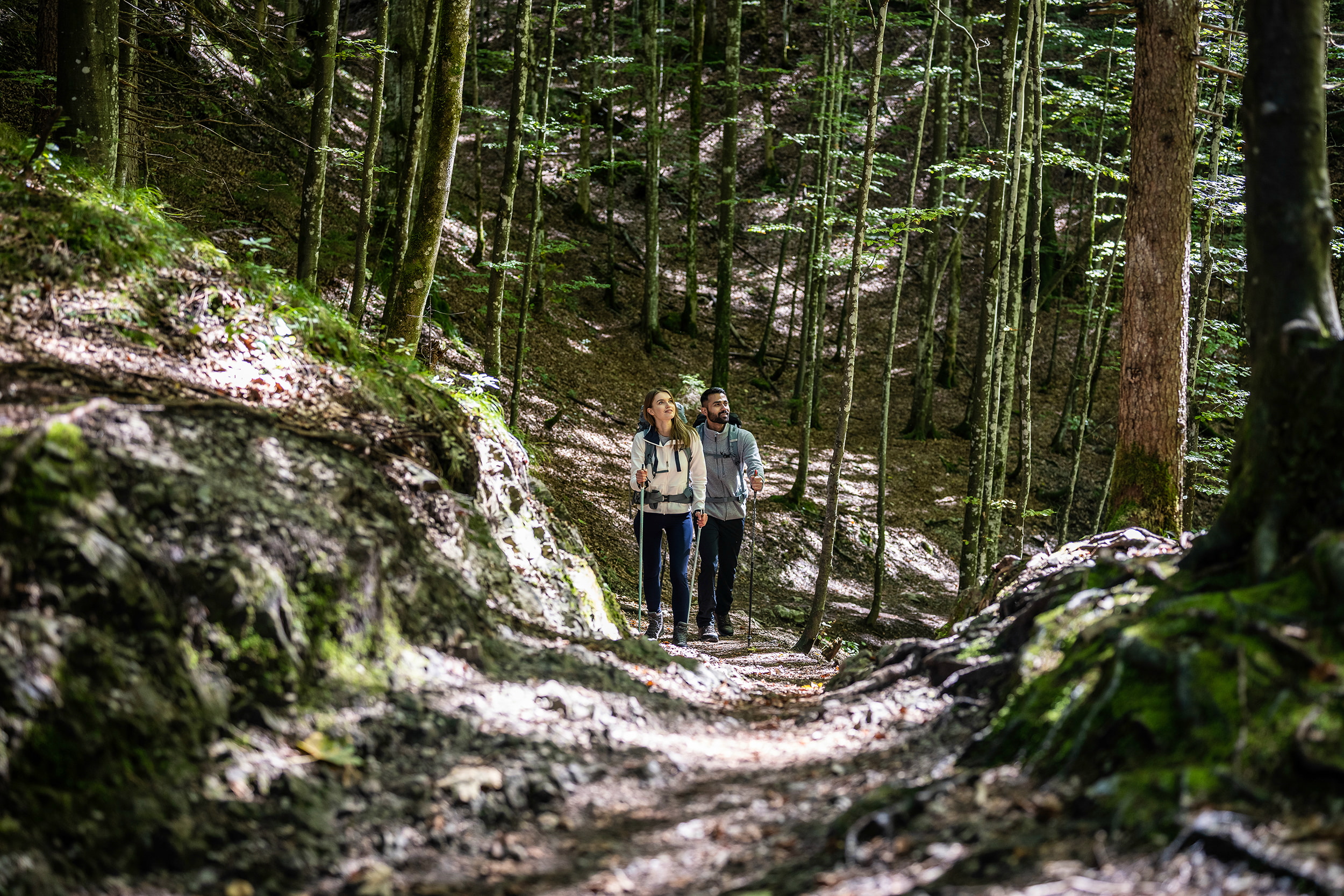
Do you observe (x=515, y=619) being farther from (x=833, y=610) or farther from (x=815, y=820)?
(x=833, y=610)

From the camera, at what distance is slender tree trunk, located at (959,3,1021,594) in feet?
31.3

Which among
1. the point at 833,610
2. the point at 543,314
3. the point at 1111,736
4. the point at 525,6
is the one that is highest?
the point at 525,6

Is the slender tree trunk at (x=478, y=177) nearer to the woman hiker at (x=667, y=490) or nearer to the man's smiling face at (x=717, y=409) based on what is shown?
the man's smiling face at (x=717, y=409)

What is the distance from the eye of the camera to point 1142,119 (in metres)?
6.79

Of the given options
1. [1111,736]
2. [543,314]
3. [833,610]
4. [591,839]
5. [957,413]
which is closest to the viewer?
[1111,736]

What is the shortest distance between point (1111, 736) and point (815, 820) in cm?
112

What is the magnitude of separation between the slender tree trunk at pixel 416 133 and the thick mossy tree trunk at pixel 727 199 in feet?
24.6

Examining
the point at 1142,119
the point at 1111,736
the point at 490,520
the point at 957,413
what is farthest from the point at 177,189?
the point at 957,413

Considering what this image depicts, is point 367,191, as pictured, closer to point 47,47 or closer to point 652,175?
point 47,47

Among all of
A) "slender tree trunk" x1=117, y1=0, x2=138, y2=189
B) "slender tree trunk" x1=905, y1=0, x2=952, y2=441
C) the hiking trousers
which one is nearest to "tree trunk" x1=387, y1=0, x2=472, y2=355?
"slender tree trunk" x1=117, y1=0, x2=138, y2=189

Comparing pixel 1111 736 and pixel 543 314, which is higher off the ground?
pixel 543 314

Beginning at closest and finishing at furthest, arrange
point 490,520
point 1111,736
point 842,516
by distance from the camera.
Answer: point 1111,736
point 490,520
point 842,516

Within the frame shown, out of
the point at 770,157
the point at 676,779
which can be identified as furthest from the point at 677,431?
the point at 770,157

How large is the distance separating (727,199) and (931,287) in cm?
528
